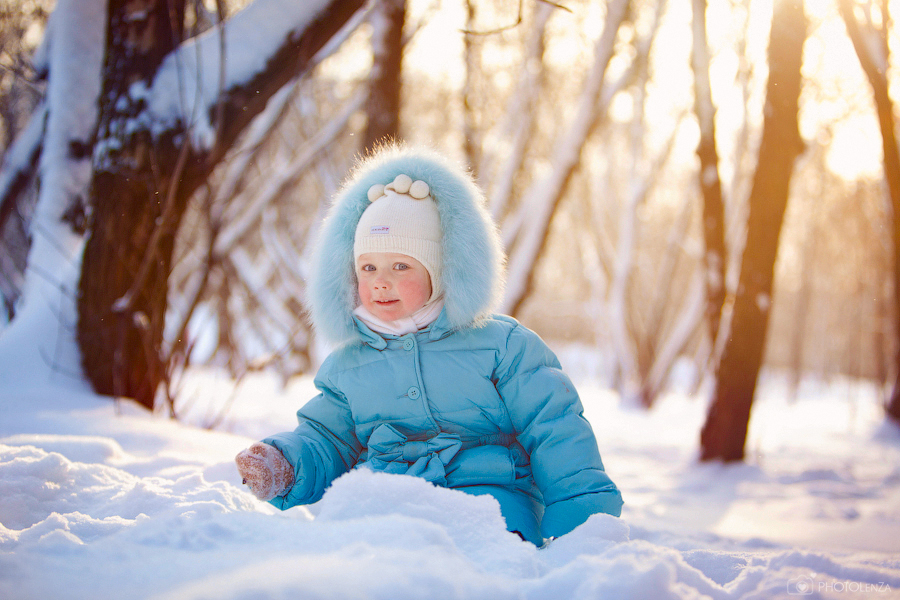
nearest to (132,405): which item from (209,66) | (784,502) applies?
(209,66)

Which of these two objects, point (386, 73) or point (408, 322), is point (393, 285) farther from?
point (386, 73)

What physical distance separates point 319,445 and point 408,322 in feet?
1.47

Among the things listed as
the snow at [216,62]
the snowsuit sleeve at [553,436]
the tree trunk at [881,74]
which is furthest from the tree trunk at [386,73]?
the tree trunk at [881,74]

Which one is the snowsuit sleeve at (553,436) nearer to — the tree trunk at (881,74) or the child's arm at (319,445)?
the child's arm at (319,445)

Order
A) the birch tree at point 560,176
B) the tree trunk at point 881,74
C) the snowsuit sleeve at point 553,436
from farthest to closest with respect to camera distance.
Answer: the tree trunk at point 881,74 < the birch tree at point 560,176 < the snowsuit sleeve at point 553,436

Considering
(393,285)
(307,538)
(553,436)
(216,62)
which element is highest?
(216,62)

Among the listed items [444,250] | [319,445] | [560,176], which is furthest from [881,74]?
[319,445]

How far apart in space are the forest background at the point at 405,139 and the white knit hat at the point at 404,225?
3.19ft

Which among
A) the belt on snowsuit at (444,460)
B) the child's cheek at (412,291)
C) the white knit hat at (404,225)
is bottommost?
the belt on snowsuit at (444,460)

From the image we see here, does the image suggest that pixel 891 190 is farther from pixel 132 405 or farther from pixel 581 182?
pixel 132 405

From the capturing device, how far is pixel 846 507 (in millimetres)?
3033

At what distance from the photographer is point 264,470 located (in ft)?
4.69

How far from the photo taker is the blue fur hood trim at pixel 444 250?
1.63 meters

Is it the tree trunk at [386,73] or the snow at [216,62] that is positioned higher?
the tree trunk at [386,73]
